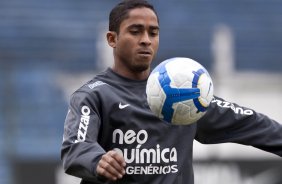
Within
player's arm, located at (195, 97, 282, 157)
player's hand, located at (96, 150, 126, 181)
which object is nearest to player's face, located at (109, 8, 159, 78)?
player's arm, located at (195, 97, 282, 157)

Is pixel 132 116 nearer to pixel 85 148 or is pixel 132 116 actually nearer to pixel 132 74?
pixel 132 74

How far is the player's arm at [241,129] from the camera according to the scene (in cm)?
462

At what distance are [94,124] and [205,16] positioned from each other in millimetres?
9164

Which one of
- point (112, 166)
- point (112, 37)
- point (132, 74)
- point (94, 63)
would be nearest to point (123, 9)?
point (112, 37)

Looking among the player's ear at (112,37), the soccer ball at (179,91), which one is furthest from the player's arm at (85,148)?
the player's ear at (112,37)

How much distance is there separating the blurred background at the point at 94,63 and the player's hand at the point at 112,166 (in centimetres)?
454

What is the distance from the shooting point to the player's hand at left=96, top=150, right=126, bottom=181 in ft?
11.9

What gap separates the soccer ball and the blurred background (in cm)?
425

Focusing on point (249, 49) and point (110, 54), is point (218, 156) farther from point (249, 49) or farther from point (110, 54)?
point (249, 49)

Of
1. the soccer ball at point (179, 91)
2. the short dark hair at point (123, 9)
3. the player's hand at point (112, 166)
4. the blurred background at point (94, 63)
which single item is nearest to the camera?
the player's hand at point (112, 166)

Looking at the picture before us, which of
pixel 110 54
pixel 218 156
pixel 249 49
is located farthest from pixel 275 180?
pixel 249 49

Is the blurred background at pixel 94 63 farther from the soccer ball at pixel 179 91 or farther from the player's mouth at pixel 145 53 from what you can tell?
the soccer ball at pixel 179 91

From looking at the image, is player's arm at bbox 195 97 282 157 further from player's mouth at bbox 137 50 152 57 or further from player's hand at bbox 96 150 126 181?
player's hand at bbox 96 150 126 181

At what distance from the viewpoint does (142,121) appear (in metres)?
4.34
